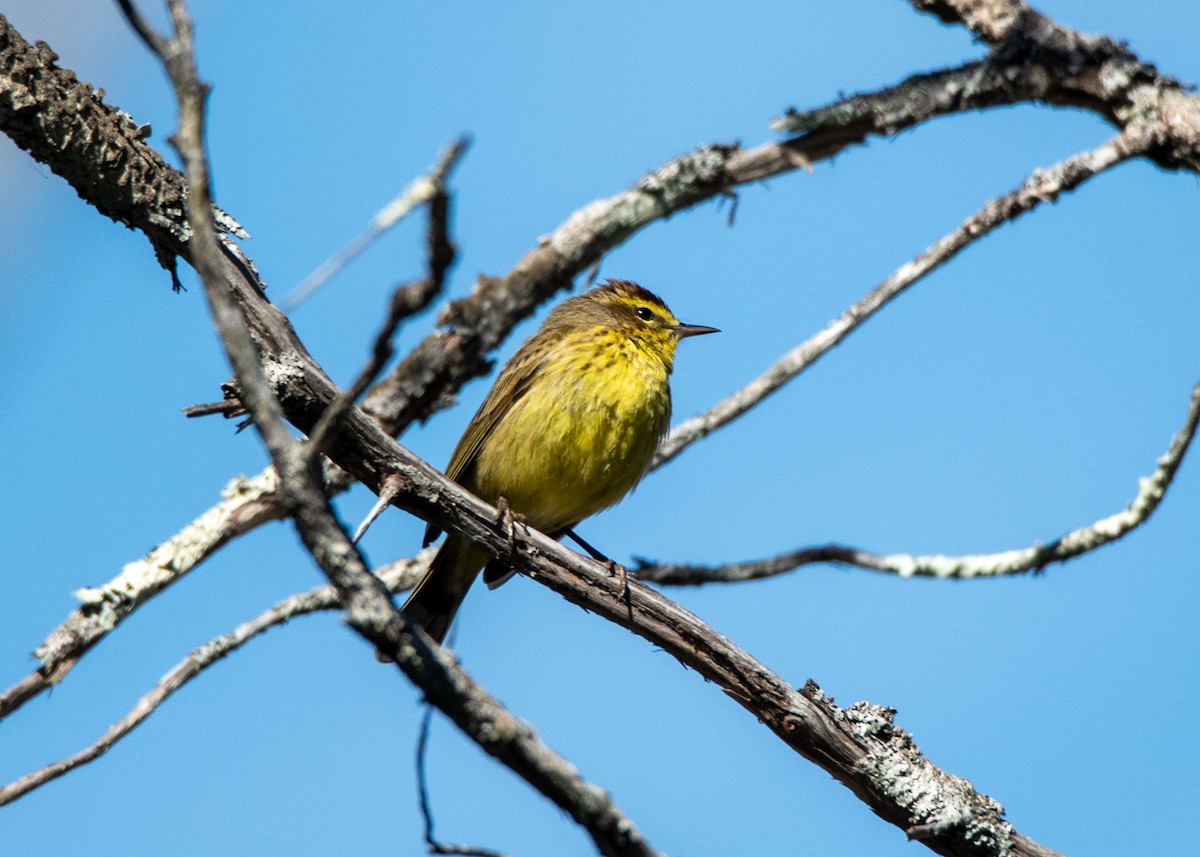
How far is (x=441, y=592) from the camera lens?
20.7 ft

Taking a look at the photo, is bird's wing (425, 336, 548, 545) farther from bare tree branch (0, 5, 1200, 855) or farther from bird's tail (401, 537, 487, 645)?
bare tree branch (0, 5, 1200, 855)

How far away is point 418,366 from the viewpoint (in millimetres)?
5602

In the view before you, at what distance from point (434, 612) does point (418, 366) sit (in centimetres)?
143

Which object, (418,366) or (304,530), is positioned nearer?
(304,530)

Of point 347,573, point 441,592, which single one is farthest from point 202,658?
point 347,573

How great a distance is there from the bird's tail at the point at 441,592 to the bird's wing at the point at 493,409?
44 centimetres

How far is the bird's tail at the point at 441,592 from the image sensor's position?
6.14m

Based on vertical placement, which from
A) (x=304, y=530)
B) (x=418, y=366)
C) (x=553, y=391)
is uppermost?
(x=553, y=391)

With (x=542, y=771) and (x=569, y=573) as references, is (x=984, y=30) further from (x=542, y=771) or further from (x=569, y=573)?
(x=542, y=771)

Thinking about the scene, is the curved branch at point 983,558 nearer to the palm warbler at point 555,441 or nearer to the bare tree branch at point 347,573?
the palm warbler at point 555,441

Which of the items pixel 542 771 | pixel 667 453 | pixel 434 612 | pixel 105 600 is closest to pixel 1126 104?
pixel 667 453

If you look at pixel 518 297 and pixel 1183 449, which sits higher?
pixel 1183 449

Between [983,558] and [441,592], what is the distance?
268 cm

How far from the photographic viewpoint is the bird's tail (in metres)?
6.14
